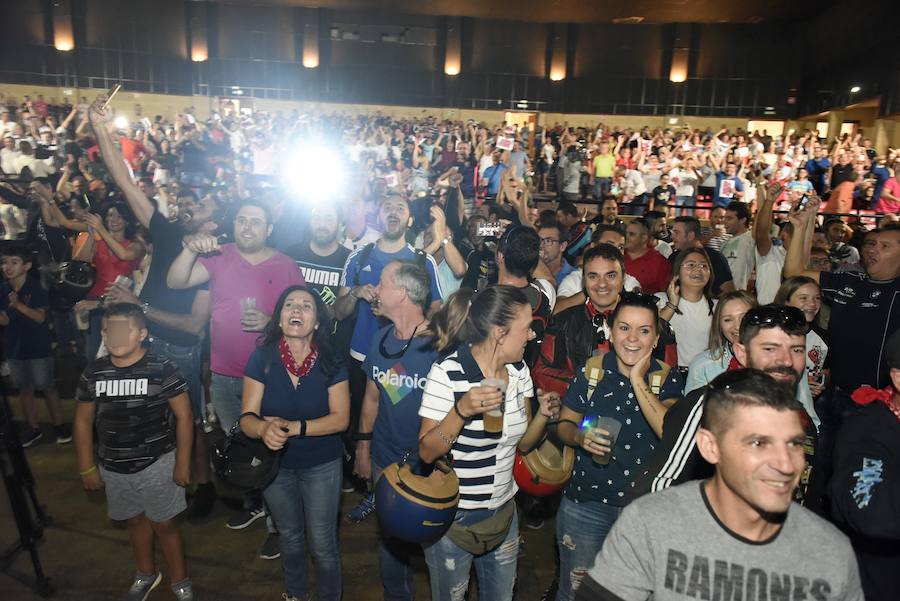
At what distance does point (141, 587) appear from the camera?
3506 millimetres

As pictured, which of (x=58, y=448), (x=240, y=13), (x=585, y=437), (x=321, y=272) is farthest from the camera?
(x=240, y=13)

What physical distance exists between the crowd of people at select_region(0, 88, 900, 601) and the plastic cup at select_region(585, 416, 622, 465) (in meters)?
0.01

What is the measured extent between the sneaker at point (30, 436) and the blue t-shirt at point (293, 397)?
3.76 metres

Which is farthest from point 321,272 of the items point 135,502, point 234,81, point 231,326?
point 234,81

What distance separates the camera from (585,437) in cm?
264

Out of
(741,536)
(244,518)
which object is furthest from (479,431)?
(244,518)

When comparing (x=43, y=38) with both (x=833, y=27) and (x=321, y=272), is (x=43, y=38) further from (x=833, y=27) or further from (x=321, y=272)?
Answer: (x=833, y=27)

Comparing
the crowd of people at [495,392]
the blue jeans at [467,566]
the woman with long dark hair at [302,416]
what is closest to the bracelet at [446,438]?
the crowd of people at [495,392]

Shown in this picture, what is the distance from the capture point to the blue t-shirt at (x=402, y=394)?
3.01m

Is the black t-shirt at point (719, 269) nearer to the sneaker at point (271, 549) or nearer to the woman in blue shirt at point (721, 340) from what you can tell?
the woman in blue shirt at point (721, 340)

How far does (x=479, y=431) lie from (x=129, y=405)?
191 centimetres

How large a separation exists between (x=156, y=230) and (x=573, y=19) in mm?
25745

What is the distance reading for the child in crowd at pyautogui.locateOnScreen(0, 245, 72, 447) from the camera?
5402mm

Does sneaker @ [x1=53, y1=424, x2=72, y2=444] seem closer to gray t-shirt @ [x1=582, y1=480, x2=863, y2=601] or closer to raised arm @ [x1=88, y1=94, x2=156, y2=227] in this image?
raised arm @ [x1=88, y1=94, x2=156, y2=227]
